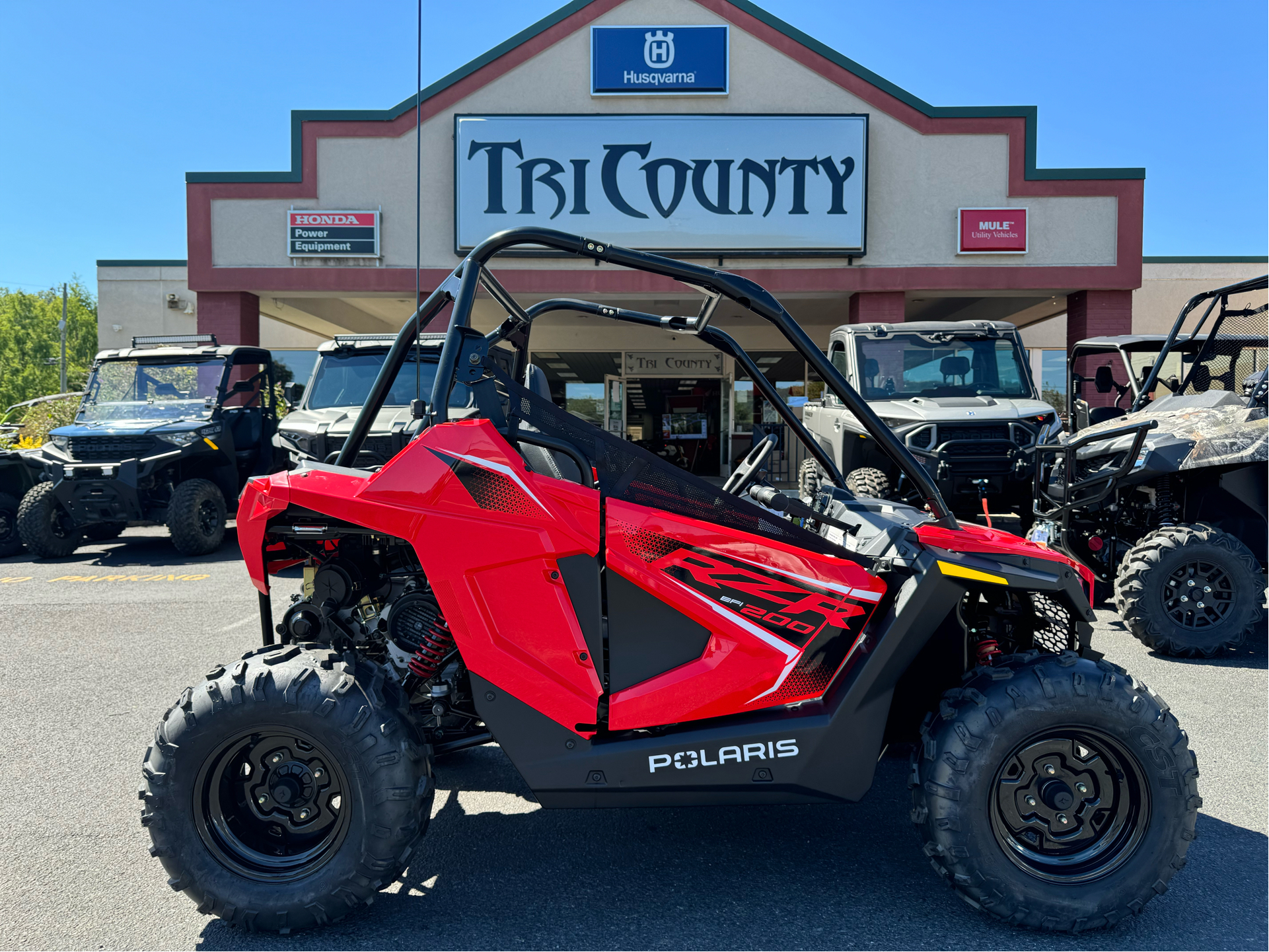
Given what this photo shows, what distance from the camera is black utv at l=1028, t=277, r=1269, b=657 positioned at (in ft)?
18.3

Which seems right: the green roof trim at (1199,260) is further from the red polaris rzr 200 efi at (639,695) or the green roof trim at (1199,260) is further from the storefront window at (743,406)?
the red polaris rzr 200 efi at (639,695)

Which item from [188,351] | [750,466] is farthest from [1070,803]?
[188,351]

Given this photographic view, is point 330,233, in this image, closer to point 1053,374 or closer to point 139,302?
point 139,302

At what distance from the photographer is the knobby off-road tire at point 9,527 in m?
10.1

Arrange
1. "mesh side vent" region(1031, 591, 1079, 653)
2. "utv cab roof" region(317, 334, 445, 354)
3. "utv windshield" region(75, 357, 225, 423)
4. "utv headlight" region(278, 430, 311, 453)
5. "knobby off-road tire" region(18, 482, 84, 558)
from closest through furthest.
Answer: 1. "mesh side vent" region(1031, 591, 1079, 653)
2. "utv headlight" region(278, 430, 311, 453)
3. "utv cab roof" region(317, 334, 445, 354)
4. "knobby off-road tire" region(18, 482, 84, 558)
5. "utv windshield" region(75, 357, 225, 423)

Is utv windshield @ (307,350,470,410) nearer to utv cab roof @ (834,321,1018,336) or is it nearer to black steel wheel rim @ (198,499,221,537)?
black steel wheel rim @ (198,499,221,537)

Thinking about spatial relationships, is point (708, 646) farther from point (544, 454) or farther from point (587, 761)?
point (544, 454)

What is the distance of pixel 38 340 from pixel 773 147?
67.6m

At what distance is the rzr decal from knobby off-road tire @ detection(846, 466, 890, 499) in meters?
5.46

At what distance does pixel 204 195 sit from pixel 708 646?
1567 cm

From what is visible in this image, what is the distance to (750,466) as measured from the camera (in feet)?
10.3

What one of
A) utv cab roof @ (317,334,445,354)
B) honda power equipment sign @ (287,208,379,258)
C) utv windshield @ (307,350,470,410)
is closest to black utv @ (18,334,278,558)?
utv windshield @ (307,350,470,410)

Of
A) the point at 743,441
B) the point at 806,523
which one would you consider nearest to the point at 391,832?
the point at 806,523

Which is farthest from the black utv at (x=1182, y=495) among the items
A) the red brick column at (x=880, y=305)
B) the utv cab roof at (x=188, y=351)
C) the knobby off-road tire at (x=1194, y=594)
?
the utv cab roof at (x=188, y=351)
